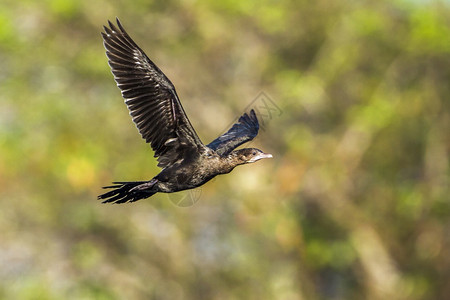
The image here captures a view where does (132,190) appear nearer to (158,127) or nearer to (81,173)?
(158,127)

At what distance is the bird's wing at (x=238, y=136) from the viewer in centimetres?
863

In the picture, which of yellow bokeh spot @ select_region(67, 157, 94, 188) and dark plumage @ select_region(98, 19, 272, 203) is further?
yellow bokeh spot @ select_region(67, 157, 94, 188)

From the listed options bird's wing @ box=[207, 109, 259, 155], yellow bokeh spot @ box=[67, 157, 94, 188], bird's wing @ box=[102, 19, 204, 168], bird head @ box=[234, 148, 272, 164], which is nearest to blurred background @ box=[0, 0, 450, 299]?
yellow bokeh spot @ box=[67, 157, 94, 188]

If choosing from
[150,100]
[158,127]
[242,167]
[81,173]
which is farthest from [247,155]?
[242,167]

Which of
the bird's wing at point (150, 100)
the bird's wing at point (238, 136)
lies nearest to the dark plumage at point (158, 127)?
the bird's wing at point (150, 100)

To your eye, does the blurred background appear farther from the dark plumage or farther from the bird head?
the dark plumage

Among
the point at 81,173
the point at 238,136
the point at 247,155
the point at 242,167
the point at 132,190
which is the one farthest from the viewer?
the point at 242,167

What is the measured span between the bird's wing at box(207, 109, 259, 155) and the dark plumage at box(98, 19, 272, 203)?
65 cm

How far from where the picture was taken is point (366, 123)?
825 inches

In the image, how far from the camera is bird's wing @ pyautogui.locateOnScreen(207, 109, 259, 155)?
863 cm

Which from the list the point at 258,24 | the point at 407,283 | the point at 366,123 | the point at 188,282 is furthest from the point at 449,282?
the point at 258,24

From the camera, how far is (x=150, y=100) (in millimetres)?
7812

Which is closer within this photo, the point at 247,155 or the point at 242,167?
the point at 247,155

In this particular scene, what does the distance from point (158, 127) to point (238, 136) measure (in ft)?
4.68
